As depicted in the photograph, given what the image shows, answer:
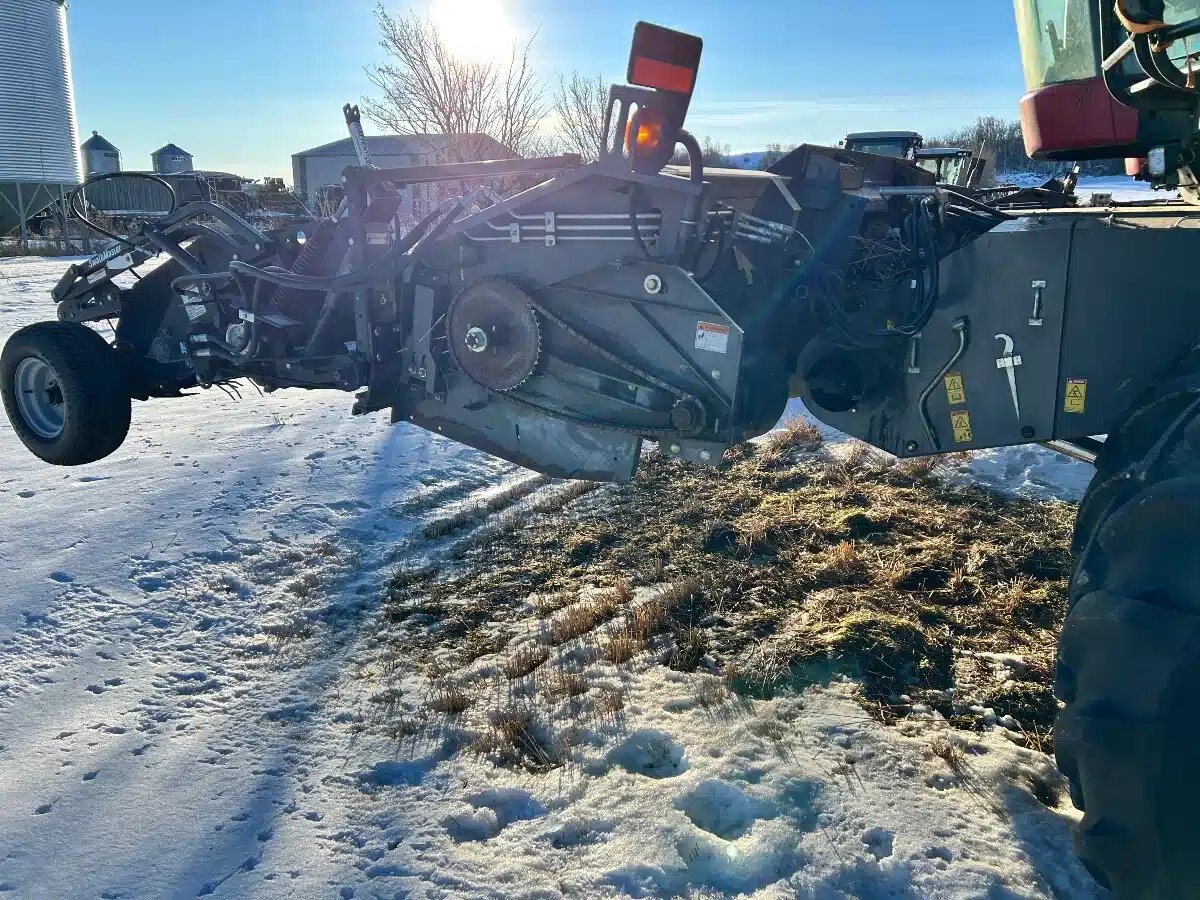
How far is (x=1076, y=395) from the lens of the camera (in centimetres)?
319

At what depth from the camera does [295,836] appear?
3.27 meters

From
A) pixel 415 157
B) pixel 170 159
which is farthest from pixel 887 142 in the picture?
pixel 170 159

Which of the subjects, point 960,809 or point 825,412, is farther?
point 825,412

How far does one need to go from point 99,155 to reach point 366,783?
209 ft

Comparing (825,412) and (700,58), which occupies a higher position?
(700,58)

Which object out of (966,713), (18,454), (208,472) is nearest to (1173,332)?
(966,713)

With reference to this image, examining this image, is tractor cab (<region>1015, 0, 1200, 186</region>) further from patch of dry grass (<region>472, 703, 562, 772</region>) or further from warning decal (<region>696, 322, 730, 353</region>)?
patch of dry grass (<region>472, 703, 562, 772</region>)

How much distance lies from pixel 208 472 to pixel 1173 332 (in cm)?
669

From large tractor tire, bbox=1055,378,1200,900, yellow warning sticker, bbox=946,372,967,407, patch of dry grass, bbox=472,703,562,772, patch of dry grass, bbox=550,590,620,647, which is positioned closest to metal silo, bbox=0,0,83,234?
patch of dry grass, bbox=550,590,620,647

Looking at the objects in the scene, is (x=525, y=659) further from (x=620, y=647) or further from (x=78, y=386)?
(x=78, y=386)

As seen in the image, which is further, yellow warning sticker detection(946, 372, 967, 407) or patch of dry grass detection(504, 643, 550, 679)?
patch of dry grass detection(504, 643, 550, 679)

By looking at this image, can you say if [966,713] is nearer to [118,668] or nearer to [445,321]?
[445,321]

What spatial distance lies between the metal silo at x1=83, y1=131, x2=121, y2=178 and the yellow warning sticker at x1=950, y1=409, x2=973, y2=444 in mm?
61924

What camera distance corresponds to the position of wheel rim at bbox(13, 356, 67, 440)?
531cm
